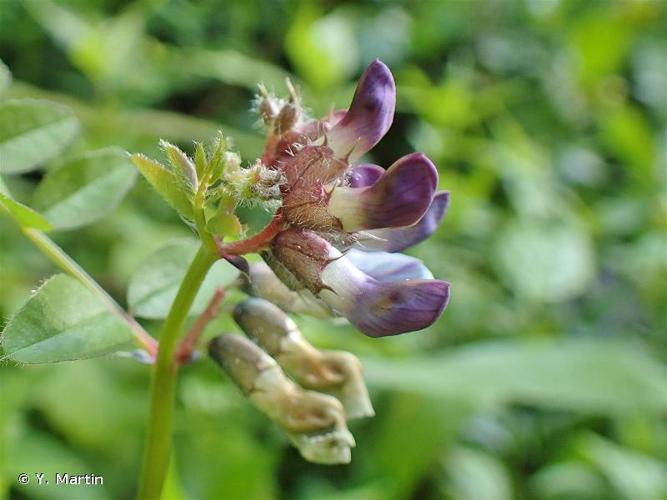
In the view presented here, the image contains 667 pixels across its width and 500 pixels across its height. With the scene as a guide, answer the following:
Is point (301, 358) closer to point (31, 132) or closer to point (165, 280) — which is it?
point (165, 280)

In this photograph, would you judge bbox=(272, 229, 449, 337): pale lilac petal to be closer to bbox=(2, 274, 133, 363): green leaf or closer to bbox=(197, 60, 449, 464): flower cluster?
bbox=(197, 60, 449, 464): flower cluster

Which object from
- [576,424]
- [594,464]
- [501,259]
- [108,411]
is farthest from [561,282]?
[108,411]

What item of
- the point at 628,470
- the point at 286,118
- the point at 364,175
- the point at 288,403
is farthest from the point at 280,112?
the point at 628,470

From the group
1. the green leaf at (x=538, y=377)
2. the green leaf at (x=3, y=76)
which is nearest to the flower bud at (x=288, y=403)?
the green leaf at (x=3, y=76)

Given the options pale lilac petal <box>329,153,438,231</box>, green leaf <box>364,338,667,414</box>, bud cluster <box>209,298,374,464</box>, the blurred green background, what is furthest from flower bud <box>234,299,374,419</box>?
green leaf <box>364,338,667,414</box>

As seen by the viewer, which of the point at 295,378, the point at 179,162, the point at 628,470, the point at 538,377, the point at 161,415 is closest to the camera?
the point at 179,162
